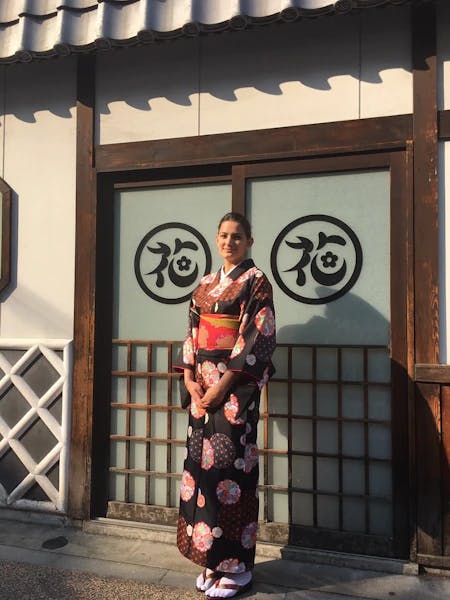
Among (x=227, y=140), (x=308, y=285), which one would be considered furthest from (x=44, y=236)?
(x=308, y=285)

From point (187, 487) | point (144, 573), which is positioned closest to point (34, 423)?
point (144, 573)

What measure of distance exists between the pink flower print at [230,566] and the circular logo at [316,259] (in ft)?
5.55

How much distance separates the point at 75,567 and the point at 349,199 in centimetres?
302

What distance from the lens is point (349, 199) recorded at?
331cm

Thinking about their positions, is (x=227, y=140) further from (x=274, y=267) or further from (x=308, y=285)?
(x=308, y=285)

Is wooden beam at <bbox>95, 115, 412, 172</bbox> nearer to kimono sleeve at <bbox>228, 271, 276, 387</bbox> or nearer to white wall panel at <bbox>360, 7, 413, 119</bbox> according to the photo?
white wall panel at <bbox>360, 7, 413, 119</bbox>

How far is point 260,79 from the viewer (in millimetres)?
3447

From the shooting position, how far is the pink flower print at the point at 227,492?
270cm

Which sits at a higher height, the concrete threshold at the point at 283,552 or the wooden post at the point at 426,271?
the wooden post at the point at 426,271

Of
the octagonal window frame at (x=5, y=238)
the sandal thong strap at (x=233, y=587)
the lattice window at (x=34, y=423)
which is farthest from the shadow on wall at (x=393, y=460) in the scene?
the octagonal window frame at (x=5, y=238)

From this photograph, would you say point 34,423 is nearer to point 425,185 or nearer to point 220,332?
point 220,332

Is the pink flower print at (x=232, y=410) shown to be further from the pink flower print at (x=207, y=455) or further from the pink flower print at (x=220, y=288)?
the pink flower print at (x=220, y=288)

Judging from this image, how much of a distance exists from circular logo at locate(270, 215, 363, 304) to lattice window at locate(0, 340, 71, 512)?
1778mm

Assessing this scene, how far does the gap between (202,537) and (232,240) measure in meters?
1.71
